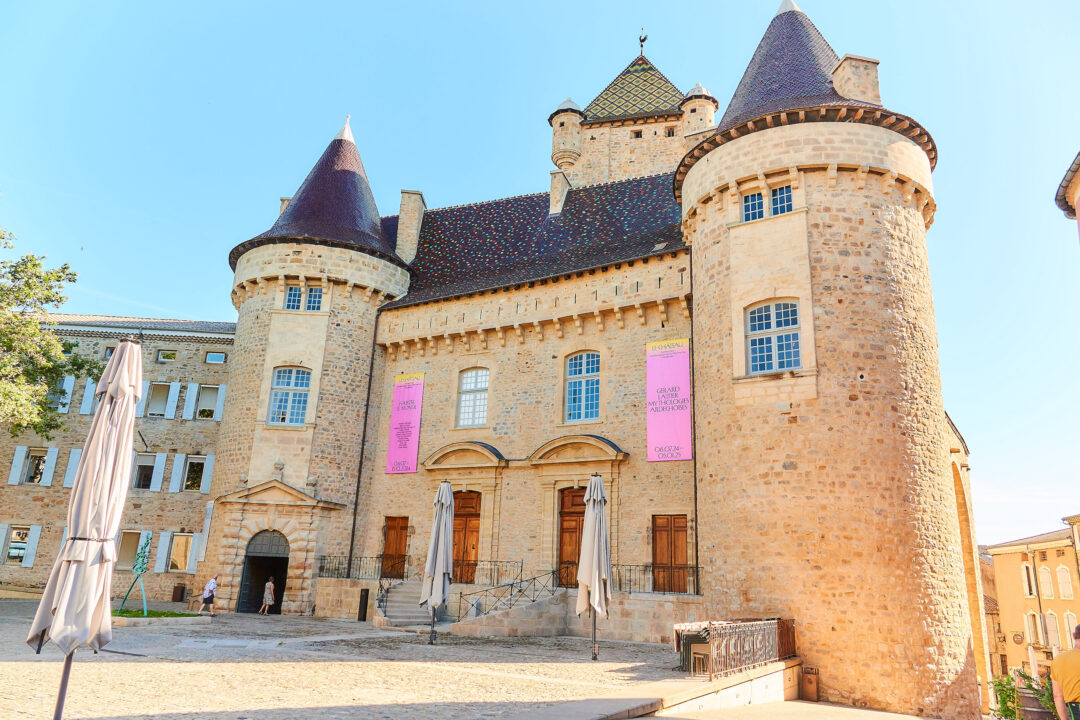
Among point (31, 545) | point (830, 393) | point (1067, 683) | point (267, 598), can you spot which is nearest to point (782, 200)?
point (830, 393)

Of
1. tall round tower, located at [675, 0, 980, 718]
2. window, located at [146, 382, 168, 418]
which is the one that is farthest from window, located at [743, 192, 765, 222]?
window, located at [146, 382, 168, 418]

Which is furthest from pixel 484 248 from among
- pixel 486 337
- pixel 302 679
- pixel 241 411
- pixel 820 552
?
Result: pixel 302 679

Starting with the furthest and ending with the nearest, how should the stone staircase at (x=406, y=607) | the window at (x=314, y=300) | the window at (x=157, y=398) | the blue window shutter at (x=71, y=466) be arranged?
the window at (x=157, y=398) → the blue window shutter at (x=71, y=466) → the window at (x=314, y=300) → the stone staircase at (x=406, y=607)

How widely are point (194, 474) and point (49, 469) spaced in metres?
4.73

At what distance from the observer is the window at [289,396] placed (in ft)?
68.3

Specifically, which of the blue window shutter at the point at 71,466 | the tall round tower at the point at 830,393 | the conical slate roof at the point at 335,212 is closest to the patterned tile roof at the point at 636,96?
the conical slate roof at the point at 335,212

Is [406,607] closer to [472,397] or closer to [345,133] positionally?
[472,397]

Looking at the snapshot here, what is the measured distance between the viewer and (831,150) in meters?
14.7

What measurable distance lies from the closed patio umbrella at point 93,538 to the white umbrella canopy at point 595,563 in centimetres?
800

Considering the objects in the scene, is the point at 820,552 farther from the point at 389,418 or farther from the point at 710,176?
the point at 389,418

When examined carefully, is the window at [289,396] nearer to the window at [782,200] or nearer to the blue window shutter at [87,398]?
the blue window shutter at [87,398]

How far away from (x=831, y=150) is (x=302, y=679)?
1335 cm

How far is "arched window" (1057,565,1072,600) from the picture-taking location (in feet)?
103

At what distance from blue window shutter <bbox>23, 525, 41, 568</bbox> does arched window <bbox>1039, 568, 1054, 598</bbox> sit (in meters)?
40.4
